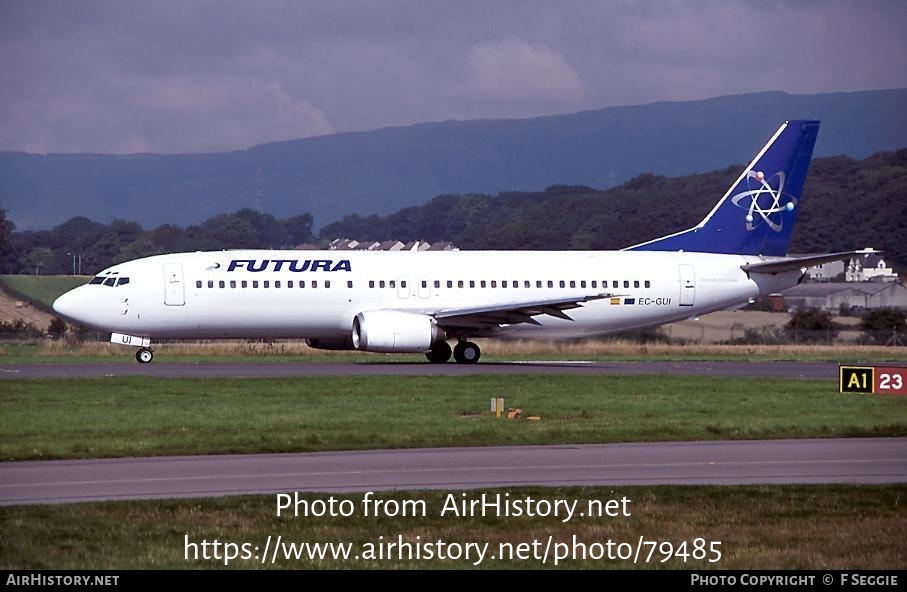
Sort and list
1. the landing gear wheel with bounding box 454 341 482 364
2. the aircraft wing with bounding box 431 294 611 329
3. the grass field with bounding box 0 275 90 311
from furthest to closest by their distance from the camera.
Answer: the grass field with bounding box 0 275 90 311 < the landing gear wheel with bounding box 454 341 482 364 < the aircraft wing with bounding box 431 294 611 329

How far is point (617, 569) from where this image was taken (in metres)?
14.1

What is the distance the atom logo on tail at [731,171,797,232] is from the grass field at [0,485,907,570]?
34250mm

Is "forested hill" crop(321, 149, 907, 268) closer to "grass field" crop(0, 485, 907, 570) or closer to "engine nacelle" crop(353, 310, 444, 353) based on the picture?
"engine nacelle" crop(353, 310, 444, 353)

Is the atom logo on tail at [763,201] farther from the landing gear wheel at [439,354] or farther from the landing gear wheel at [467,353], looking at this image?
the landing gear wheel at [439,354]

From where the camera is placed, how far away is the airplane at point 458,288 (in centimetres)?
4644

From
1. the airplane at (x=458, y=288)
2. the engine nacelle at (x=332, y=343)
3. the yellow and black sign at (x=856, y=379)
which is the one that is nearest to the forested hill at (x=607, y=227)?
the airplane at (x=458, y=288)

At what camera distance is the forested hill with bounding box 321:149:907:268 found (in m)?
121

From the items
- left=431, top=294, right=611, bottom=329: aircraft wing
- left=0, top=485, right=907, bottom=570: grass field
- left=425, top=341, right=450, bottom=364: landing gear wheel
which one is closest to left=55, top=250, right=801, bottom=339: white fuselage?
left=431, top=294, right=611, bottom=329: aircraft wing

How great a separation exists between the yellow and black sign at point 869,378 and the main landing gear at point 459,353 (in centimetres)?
1972

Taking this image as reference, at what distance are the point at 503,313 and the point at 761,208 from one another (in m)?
11.5

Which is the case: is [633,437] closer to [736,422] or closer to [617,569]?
[736,422]
